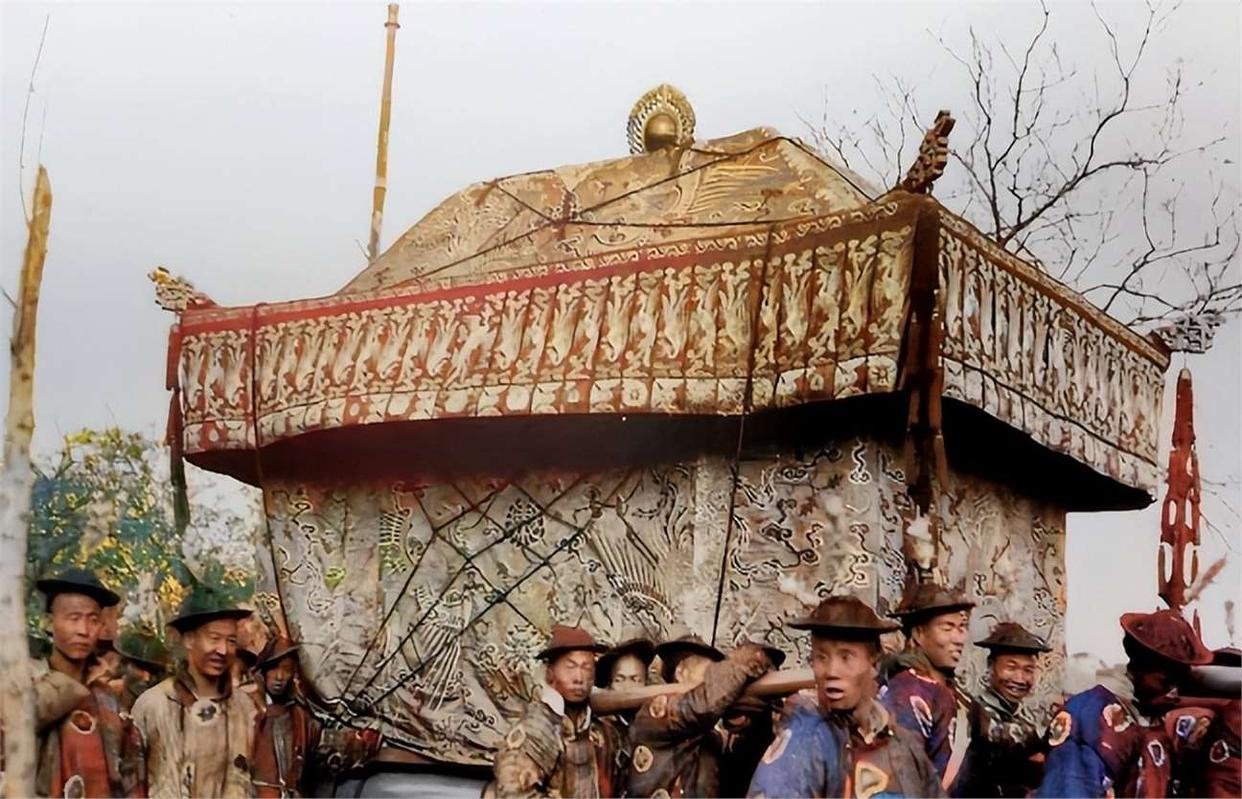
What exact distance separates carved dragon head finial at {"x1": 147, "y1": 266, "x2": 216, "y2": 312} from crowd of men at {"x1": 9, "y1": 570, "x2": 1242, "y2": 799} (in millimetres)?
1069

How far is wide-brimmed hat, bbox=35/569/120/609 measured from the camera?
21.4 ft

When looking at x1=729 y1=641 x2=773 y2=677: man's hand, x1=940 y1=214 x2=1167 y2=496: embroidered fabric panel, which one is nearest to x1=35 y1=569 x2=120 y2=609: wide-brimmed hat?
x1=729 y1=641 x2=773 y2=677: man's hand

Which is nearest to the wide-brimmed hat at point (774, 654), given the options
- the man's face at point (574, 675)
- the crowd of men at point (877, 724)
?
the crowd of men at point (877, 724)

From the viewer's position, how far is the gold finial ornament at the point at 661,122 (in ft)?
22.9

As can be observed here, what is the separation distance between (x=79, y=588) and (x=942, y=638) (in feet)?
8.57

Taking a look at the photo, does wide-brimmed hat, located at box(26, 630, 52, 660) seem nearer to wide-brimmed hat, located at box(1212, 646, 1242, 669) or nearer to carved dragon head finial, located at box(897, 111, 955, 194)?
carved dragon head finial, located at box(897, 111, 955, 194)

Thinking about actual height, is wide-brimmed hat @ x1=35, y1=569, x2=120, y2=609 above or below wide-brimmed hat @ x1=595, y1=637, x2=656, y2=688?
above

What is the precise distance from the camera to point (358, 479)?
7.00 metres

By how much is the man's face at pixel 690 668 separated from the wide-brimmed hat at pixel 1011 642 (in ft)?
2.72

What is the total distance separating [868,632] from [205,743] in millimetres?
2122

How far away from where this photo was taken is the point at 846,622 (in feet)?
19.6

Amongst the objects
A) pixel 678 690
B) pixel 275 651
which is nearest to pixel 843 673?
pixel 678 690

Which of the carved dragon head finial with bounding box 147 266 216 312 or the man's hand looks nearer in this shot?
the man's hand

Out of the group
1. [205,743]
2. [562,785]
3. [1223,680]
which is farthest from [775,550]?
[205,743]
